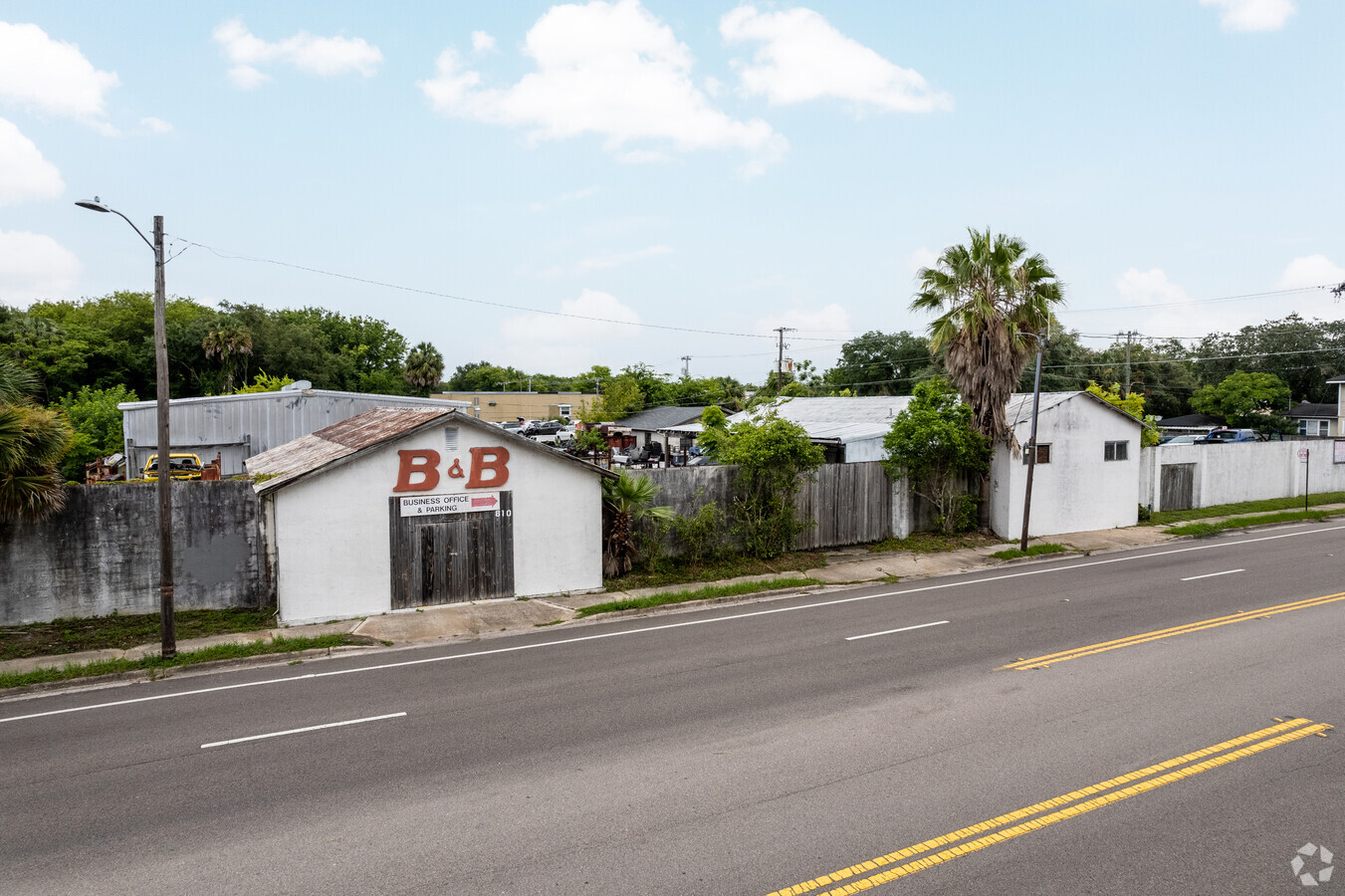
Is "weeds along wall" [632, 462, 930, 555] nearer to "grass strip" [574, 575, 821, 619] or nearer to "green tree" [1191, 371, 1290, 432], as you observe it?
"grass strip" [574, 575, 821, 619]

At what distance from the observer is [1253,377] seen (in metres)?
61.6

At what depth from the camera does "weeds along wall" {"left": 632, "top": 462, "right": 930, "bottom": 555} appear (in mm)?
19266

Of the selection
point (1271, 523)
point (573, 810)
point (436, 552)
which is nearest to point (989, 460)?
point (1271, 523)

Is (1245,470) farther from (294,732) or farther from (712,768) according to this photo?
(294,732)

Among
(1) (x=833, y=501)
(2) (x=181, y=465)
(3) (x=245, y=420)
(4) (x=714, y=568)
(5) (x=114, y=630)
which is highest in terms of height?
(3) (x=245, y=420)

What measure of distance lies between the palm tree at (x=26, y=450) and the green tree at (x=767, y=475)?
13254 mm

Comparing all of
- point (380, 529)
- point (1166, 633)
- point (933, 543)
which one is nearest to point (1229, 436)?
point (933, 543)

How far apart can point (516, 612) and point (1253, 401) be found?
64382 mm

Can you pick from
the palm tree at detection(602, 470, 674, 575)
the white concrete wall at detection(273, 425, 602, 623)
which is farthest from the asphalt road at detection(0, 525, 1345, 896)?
the palm tree at detection(602, 470, 674, 575)

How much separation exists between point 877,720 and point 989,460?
53.4 ft

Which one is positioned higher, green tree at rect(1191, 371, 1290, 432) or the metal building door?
green tree at rect(1191, 371, 1290, 432)

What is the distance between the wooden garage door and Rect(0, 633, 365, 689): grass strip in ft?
6.60

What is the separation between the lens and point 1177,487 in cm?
2902

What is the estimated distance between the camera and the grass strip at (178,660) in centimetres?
1165
